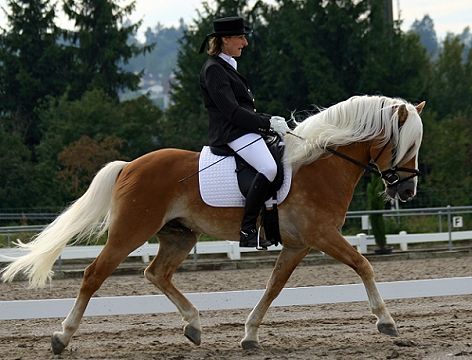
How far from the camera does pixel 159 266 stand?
8547 millimetres

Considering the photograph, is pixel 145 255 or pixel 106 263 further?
pixel 145 255

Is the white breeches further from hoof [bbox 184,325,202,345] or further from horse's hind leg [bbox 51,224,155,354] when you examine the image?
hoof [bbox 184,325,202,345]

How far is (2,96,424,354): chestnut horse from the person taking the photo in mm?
7969

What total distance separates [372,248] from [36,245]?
12.9 metres

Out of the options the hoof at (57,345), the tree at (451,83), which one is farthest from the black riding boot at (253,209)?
the tree at (451,83)

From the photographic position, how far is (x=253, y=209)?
7.96 metres

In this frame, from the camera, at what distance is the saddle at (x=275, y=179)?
26.2 ft

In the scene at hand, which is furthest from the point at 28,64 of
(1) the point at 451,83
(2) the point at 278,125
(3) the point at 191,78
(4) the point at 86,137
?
(2) the point at 278,125

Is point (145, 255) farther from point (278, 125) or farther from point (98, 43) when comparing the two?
point (98, 43)

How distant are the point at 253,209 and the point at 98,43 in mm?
31716

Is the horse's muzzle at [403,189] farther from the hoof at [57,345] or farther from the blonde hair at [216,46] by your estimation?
the hoof at [57,345]

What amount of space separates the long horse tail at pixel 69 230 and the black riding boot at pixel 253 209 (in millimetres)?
1160

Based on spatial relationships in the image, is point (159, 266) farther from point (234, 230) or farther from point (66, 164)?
point (66, 164)

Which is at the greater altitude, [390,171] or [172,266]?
[390,171]
